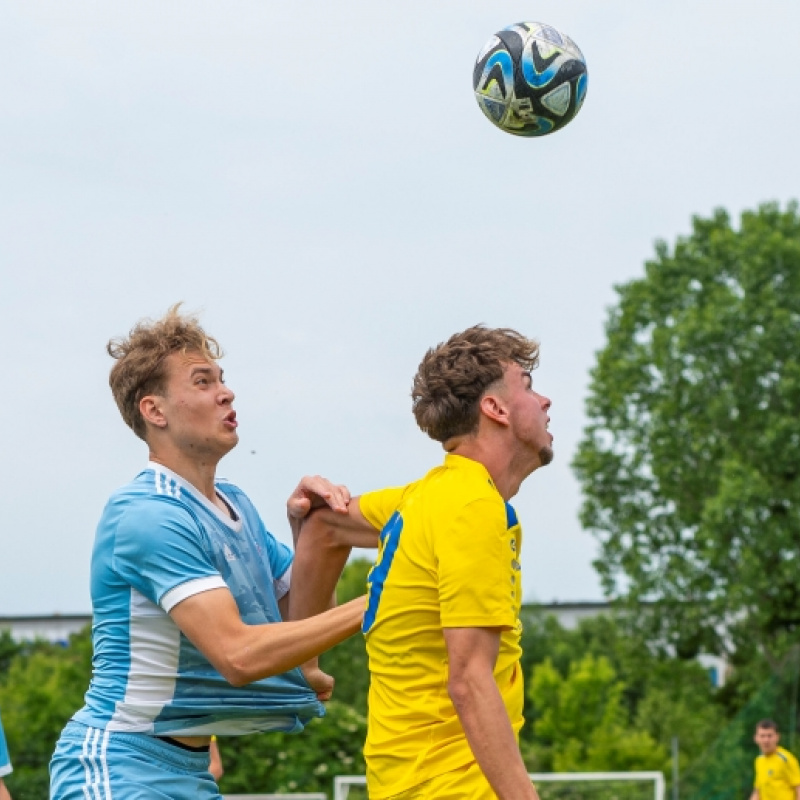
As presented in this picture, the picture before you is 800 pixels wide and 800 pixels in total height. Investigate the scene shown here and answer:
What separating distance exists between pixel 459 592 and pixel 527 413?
0.68m

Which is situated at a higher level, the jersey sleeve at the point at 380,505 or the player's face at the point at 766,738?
the jersey sleeve at the point at 380,505

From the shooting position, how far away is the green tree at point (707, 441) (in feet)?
107

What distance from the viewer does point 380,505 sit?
177 inches

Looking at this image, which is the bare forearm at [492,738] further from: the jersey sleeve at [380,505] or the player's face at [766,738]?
the player's face at [766,738]

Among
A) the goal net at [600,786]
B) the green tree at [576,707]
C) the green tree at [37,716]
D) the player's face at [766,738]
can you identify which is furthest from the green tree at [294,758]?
the green tree at [576,707]

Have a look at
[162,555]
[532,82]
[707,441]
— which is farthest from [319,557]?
[707,441]

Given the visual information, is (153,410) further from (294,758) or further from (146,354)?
(294,758)

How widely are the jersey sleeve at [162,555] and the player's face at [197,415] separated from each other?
324 mm

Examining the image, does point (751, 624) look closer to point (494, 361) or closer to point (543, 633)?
point (543, 633)

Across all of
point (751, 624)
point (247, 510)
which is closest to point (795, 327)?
point (751, 624)

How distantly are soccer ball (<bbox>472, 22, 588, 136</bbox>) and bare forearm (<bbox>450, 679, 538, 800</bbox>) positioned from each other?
372cm

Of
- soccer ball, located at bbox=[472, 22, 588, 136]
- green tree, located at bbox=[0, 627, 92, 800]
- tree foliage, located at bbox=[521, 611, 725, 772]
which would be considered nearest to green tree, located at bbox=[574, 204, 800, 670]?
tree foliage, located at bbox=[521, 611, 725, 772]

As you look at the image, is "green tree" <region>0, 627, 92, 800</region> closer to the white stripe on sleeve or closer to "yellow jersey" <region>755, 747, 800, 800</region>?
"yellow jersey" <region>755, 747, 800, 800</region>

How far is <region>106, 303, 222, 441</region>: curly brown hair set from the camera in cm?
464
